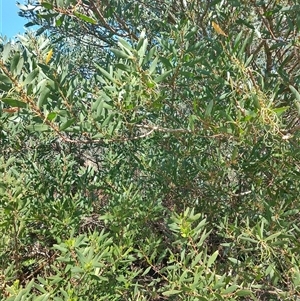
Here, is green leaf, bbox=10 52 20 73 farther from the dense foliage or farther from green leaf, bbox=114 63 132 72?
green leaf, bbox=114 63 132 72

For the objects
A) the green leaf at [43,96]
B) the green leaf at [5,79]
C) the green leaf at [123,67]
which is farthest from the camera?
the green leaf at [123,67]

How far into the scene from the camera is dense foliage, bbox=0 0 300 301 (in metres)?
1.28

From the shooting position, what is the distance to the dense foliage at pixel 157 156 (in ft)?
4.20

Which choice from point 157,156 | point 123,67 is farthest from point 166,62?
point 157,156

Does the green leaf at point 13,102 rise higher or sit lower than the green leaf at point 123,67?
lower

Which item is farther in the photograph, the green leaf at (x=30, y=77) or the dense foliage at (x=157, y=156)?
the dense foliage at (x=157, y=156)

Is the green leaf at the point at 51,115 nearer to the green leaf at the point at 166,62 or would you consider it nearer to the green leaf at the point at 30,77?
the green leaf at the point at 30,77

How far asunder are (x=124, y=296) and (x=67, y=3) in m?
1.16

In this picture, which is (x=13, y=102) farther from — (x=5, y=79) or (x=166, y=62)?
(x=166, y=62)

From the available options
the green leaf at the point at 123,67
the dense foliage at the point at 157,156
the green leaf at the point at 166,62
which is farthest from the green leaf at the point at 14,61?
the green leaf at the point at 166,62

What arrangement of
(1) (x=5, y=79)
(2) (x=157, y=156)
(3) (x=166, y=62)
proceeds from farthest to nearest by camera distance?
(2) (x=157, y=156), (3) (x=166, y=62), (1) (x=5, y=79)

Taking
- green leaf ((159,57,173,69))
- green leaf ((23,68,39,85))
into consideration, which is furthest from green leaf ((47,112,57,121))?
green leaf ((159,57,173,69))

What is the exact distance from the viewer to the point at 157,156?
79.4 inches

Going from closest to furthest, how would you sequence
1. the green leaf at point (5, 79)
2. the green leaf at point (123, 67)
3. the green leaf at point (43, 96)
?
1. the green leaf at point (5, 79)
2. the green leaf at point (43, 96)
3. the green leaf at point (123, 67)
